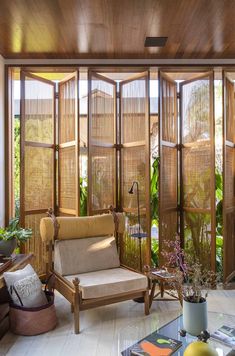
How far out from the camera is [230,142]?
421cm

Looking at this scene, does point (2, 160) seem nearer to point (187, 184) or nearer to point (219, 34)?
point (187, 184)

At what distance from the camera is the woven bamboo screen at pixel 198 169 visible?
4.02 meters

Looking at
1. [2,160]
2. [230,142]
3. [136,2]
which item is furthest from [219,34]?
[2,160]

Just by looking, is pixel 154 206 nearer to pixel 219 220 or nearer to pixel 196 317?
pixel 219 220

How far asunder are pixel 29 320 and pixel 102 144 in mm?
2211

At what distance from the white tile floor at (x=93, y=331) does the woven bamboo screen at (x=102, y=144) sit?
4.02 ft

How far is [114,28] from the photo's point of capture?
3.21m

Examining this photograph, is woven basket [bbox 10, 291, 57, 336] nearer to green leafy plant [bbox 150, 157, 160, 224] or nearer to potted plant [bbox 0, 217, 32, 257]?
potted plant [bbox 0, 217, 32, 257]

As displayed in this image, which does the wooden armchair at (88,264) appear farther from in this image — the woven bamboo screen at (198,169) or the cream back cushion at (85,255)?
the woven bamboo screen at (198,169)

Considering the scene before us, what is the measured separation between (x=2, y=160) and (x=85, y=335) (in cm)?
223

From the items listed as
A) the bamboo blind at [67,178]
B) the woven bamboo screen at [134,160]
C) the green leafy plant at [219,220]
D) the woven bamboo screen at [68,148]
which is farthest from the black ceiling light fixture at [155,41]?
the green leafy plant at [219,220]

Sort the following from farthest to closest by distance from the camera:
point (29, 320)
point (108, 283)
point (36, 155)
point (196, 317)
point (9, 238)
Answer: point (36, 155)
point (9, 238)
point (108, 283)
point (29, 320)
point (196, 317)

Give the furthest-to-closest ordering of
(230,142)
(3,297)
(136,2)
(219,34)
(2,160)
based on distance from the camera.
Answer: (230,142), (2,160), (219,34), (3,297), (136,2)

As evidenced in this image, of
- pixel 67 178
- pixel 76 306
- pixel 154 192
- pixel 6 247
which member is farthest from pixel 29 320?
pixel 154 192
